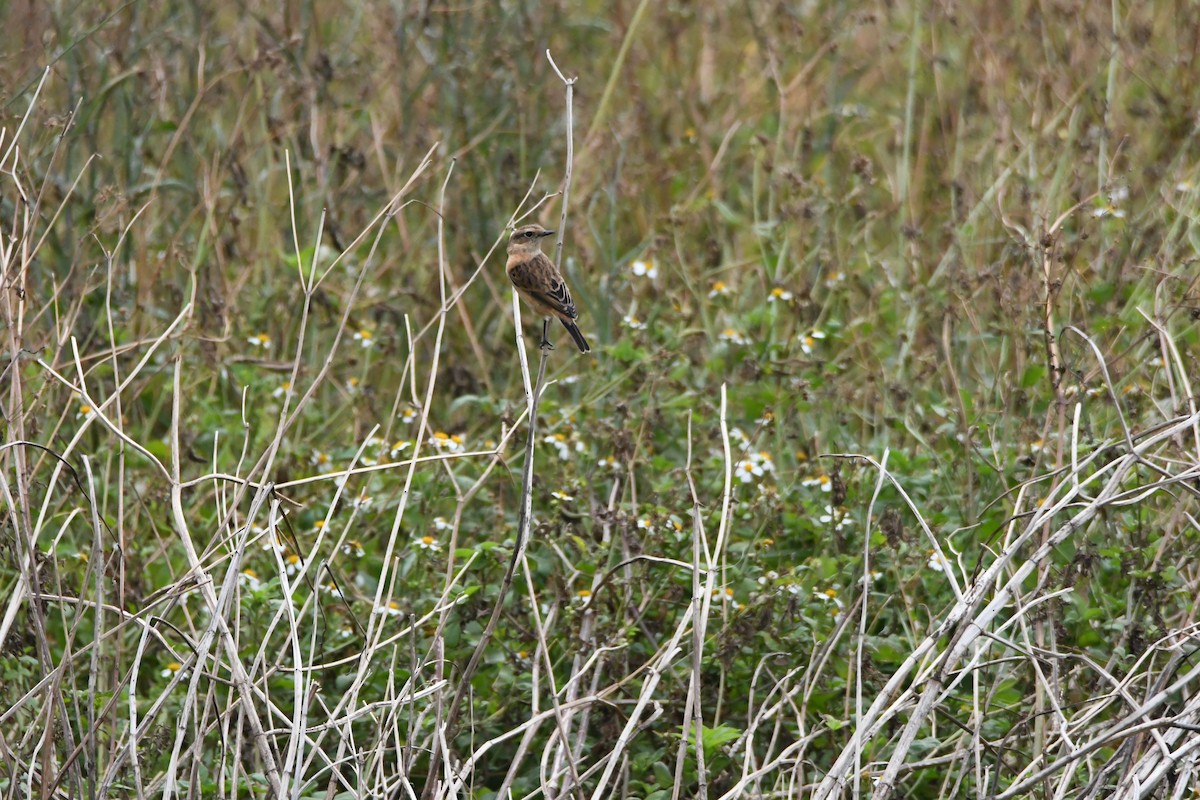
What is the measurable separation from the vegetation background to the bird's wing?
0.28 m

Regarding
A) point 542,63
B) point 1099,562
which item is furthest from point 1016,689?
point 542,63

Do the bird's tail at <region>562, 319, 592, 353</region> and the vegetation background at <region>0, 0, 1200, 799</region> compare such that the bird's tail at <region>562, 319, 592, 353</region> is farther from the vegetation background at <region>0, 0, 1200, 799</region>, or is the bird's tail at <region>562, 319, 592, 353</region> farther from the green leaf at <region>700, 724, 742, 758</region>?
the green leaf at <region>700, 724, 742, 758</region>

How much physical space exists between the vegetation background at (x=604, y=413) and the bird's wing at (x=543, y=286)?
276mm

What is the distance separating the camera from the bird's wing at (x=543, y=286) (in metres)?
4.84

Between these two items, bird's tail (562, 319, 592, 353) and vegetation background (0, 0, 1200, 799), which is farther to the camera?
bird's tail (562, 319, 592, 353)

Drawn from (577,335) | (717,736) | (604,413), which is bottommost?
(604,413)

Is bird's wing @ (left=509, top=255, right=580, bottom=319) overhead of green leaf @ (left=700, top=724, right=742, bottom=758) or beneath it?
overhead

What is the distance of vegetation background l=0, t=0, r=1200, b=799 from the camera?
10.8 ft

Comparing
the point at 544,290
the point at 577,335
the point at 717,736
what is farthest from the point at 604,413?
the point at 717,736


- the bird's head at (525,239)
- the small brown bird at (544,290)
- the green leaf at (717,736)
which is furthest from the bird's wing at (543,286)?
the green leaf at (717,736)

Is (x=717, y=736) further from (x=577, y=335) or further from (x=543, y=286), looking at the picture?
(x=543, y=286)

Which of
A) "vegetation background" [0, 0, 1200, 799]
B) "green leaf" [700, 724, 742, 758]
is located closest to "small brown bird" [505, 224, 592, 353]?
"vegetation background" [0, 0, 1200, 799]

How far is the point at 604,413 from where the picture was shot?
534 centimetres

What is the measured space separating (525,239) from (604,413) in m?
0.75
